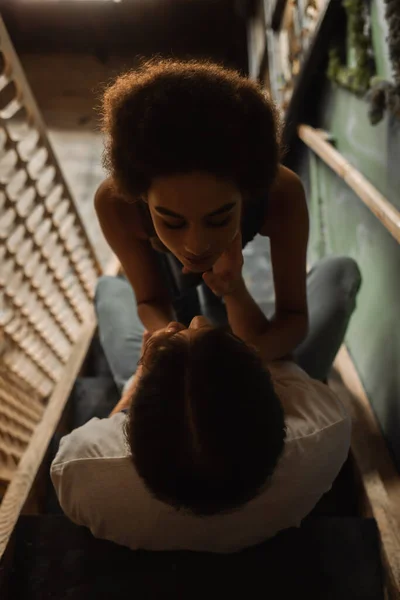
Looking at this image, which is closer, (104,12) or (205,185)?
(205,185)

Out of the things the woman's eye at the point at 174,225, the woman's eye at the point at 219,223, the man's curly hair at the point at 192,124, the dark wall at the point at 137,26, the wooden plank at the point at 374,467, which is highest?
the man's curly hair at the point at 192,124

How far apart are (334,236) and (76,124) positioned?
211 cm

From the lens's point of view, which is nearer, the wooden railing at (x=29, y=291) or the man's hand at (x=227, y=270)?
the man's hand at (x=227, y=270)

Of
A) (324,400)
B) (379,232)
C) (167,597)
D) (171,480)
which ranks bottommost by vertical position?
(167,597)

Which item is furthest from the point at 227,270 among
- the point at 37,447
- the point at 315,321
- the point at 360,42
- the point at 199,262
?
the point at 360,42

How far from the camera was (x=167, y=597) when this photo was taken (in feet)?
3.07

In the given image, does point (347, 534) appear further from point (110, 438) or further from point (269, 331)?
point (110, 438)

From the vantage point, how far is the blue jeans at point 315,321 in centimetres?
134

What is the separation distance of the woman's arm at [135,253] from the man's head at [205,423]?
0.44 meters

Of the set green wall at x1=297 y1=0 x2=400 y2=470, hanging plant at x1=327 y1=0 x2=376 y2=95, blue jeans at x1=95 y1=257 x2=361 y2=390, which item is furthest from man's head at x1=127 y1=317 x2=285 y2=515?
hanging plant at x1=327 y1=0 x2=376 y2=95

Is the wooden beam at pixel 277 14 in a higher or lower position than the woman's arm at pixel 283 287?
higher

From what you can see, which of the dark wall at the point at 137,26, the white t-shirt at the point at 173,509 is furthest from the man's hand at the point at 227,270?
the dark wall at the point at 137,26

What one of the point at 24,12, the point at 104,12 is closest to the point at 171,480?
the point at 104,12

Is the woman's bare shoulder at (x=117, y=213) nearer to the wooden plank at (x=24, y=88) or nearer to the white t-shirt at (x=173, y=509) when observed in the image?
the white t-shirt at (x=173, y=509)
